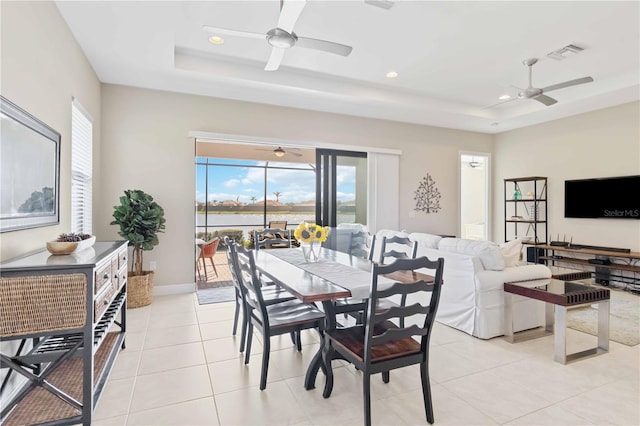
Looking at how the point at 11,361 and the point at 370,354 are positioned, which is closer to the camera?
the point at 11,361

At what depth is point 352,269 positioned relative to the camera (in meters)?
2.62

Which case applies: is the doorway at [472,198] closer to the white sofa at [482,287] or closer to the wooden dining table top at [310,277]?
the white sofa at [482,287]

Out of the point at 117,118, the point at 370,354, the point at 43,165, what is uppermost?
the point at 117,118

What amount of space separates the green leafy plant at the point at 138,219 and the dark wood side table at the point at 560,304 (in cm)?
392

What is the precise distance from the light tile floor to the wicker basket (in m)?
0.95

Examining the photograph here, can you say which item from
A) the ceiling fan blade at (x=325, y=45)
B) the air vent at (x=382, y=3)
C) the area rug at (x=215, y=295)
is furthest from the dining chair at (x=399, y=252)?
the area rug at (x=215, y=295)

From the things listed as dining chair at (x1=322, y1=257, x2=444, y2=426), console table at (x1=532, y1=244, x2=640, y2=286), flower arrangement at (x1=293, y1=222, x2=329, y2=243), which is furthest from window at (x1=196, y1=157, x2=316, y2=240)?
dining chair at (x1=322, y1=257, x2=444, y2=426)

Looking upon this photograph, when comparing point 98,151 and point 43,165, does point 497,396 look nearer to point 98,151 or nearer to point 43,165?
point 43,165

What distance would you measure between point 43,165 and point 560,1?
4.44 metres

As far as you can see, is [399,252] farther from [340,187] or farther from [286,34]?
[340,187]

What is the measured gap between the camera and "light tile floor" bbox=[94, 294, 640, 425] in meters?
2.00

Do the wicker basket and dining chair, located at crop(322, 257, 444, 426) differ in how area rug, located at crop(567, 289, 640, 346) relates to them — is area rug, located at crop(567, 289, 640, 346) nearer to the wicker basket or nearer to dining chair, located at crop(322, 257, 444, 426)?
dining chair, located at crop(322, 257, 444, 426)

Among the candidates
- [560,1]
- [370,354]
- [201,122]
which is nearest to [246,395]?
[370,354]

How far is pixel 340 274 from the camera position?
2443 millimetres
